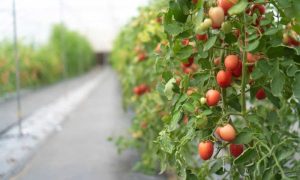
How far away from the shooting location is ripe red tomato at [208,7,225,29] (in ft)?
4.15

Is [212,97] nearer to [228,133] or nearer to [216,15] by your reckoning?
[228,133]

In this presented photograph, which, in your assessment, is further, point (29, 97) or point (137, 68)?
point (29, 97)

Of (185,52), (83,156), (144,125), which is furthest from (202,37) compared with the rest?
(83,156)

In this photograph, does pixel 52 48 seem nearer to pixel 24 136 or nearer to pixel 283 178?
pixel 24 136

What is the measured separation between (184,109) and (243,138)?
0.72ft

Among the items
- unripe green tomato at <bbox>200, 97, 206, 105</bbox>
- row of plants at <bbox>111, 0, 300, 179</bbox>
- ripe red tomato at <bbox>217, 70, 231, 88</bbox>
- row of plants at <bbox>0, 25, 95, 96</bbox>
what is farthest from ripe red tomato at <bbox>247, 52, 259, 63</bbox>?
row of plants at <bbox>0, 25, 95, 96</bbox>

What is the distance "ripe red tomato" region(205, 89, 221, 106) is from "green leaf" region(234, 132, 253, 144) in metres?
0.13

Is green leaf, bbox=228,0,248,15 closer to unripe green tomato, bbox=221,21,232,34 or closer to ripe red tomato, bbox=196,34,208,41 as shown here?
unripe green tomato, bbox=221,21,232,34

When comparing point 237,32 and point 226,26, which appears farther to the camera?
point 237,32

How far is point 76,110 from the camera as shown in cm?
692

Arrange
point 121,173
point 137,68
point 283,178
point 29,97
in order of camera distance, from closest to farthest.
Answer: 1. point 283,178
2. point 121,173
3. point 137,68
4. point 29,97

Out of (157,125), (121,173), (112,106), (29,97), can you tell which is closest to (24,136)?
(121,173)

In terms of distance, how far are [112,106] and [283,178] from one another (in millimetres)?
6164

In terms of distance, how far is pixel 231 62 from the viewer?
1.40 metres
